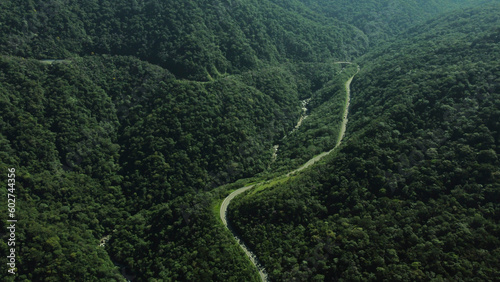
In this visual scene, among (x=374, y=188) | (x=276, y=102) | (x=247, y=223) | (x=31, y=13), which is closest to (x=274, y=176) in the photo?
(x=247, y=223)

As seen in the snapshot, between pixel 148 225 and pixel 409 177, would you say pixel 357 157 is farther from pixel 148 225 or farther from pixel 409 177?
pixel 148 225

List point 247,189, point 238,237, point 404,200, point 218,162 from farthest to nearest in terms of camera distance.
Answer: point 218,162 < point 247,189 < point 238,237 < point 404,200

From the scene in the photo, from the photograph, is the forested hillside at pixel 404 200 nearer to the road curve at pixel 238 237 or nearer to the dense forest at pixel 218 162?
the dense forest at pixel 218 162

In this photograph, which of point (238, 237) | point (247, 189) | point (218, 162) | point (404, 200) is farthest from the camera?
point (218, 162)

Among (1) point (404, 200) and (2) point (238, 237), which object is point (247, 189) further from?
(1) point (404, 200)

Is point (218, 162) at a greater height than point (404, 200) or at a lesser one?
greater

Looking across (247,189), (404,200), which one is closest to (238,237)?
(247,189)

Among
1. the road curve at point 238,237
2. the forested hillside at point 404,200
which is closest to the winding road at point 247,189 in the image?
the road curve at point 238,237
